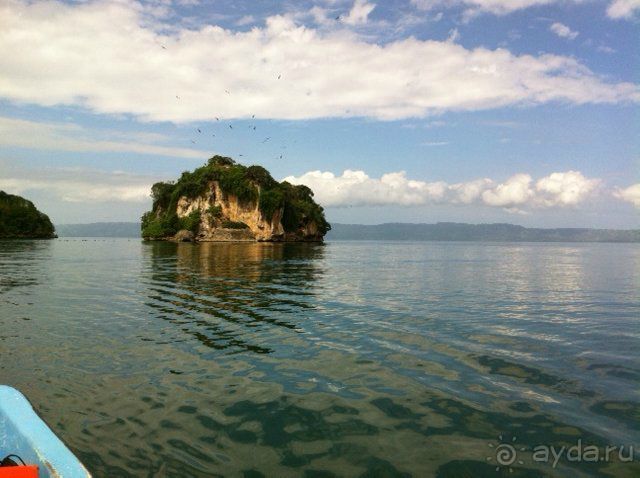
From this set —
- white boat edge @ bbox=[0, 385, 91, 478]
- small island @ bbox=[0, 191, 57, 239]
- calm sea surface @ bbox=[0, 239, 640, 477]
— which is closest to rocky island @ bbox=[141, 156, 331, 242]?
small island @ bbox=[0, 191, 57, 239]

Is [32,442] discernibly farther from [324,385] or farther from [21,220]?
[21,220]

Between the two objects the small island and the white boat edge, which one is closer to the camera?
the white boat edge

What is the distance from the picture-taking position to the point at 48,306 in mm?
17703

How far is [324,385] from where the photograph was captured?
8906mm

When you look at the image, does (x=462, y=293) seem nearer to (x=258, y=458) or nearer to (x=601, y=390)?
(x=601, y=390)

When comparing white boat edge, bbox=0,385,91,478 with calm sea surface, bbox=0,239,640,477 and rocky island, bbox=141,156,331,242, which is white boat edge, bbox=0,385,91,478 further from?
rocky island, bbox=141,156,331,242

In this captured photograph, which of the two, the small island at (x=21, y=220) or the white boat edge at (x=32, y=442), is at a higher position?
the small island at (x=21, y=220)

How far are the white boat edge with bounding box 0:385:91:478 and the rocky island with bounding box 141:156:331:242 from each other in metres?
132

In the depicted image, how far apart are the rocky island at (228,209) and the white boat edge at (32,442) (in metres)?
132

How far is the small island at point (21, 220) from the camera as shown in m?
142

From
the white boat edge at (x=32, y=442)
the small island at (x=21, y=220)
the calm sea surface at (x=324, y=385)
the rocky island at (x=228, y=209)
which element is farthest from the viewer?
the small island at (x=21, y=220)

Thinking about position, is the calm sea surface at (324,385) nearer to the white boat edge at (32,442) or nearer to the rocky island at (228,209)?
the white boat edge at (32,442)

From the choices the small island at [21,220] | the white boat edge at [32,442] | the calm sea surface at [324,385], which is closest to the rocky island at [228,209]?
the small island at [21,220]

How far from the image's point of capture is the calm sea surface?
614 centimetres
